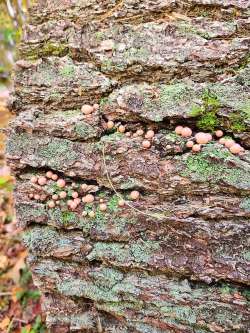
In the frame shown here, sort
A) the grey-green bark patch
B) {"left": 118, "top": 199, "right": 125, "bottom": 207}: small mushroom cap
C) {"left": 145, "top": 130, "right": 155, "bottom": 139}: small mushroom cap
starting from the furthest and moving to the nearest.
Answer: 1. {"left": 118, "top": 199, "right": 125, "bottom": 207}: small mushroom cap
2. {"left": 145, "top": 130, "right": 155, "bottom": 139}: small mushroom cap
3. the grey-green bark patch

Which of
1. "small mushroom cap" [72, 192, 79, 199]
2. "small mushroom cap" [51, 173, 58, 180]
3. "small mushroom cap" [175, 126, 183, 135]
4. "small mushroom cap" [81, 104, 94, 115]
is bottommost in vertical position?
"small mushroom cap" [72, 192, 79, 199]

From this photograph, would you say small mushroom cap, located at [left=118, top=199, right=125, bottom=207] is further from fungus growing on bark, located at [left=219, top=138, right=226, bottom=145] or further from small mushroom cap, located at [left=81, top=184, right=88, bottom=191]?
fungus growing on bark, located at [left=219, top=138, right=226, bottom=145]

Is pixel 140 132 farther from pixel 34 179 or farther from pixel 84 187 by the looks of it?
pixel 34 179

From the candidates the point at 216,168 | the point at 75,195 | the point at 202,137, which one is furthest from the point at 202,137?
the point at 75,195

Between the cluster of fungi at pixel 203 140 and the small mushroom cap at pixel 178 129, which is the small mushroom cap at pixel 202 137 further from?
the small mushroom cap at pixel 178 129

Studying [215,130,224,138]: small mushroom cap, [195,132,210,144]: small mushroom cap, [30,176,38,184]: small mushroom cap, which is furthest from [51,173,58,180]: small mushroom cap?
[215,130,224,138]: small mushroom cap

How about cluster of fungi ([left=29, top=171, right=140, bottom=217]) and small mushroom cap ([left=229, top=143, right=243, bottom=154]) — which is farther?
cluster of fungi ([left=29, top=171, right=140, bottom=217])

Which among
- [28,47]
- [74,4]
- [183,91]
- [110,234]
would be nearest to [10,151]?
[28,47]
